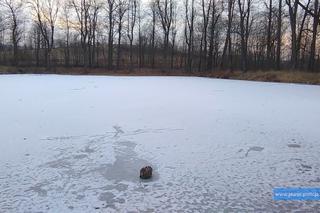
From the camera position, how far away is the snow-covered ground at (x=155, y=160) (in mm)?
3137

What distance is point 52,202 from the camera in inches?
121

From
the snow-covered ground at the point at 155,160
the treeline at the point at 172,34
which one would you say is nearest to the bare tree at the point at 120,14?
the treeline at the point at 172,34

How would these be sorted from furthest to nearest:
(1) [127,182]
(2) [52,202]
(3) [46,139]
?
(3) [46,139] → (1) [127,182] → (2) [52,202]

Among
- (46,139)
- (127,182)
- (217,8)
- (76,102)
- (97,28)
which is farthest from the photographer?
(97,28)

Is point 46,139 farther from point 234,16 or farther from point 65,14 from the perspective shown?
point 65,14

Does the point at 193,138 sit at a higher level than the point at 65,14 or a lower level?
lower

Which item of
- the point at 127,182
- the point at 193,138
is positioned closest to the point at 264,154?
the point at 193,138

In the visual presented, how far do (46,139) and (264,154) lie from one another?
3.24m

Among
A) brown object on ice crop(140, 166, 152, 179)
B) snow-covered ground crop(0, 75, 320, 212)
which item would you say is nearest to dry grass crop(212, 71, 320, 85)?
snow-covered ground crop(0, 75, 320, 212)

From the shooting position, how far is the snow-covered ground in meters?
3.14

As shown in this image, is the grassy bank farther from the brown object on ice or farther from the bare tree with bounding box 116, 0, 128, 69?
the brown object on ice

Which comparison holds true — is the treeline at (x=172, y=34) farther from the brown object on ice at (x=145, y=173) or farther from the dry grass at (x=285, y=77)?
the brown object on ice at (x=145, y=173)

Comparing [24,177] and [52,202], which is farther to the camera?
[24,177]

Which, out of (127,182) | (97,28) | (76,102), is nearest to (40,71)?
(97,28)
